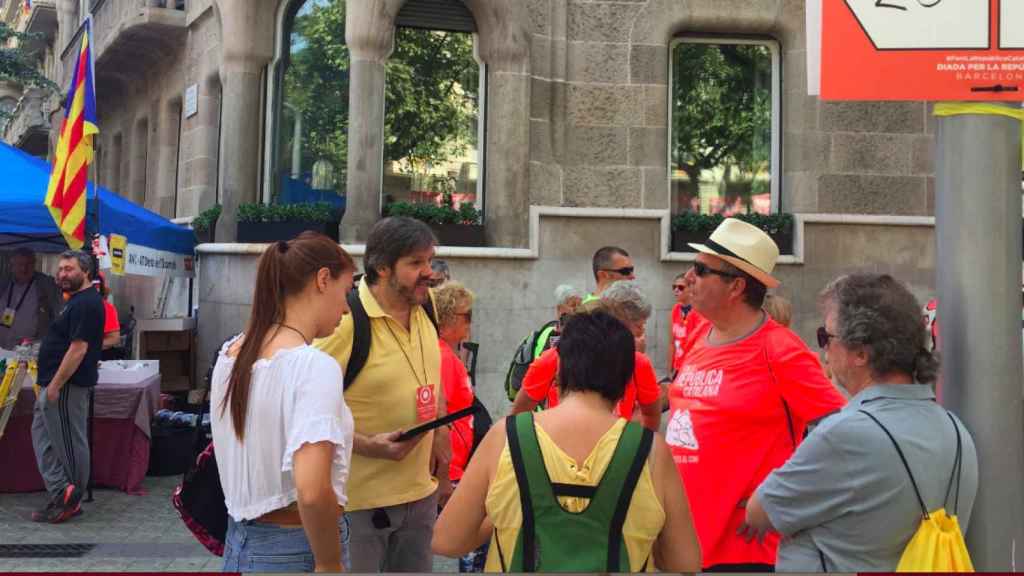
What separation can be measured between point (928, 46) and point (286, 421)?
192 centimetres

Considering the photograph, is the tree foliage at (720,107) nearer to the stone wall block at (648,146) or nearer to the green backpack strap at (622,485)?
the stone wall block at (648,146)

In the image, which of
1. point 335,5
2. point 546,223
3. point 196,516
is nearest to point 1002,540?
point 196,516

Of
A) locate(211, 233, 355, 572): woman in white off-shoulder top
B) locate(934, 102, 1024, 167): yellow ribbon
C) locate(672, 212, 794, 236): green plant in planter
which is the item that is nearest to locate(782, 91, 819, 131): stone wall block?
locate(672, 212, 794, 236): green plant in planter

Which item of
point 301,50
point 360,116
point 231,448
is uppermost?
point 301,50

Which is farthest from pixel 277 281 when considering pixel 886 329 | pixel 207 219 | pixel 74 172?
pixel 207 219

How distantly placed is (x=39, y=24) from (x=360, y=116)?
21019mm

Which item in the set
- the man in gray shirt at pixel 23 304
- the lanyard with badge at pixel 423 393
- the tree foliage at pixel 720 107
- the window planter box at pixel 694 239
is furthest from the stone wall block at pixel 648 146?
the lanyard with badge at pixel 423 393

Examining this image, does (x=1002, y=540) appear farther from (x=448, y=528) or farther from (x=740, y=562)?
(x=448, y=528)

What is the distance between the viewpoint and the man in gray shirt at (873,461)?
7.84 ft

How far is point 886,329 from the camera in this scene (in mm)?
2557

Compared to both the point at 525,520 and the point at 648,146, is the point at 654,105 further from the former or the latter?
the point at 525,520

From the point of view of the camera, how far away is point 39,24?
2775 cm

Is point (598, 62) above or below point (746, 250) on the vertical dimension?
above

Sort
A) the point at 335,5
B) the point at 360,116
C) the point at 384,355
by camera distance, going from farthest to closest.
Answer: the point at 335,5 < the point at 360,116 < the point at 384,355
